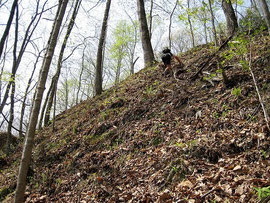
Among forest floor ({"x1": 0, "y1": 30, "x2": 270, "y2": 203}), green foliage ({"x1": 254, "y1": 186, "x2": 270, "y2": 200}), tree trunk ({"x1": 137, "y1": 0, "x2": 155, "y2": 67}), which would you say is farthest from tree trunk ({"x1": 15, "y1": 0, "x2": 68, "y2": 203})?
tree trunk ({"x1": 137, "y1": 0, "x2": 155, "y2": 67})

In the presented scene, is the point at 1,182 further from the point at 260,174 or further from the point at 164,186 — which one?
the point at 260,174

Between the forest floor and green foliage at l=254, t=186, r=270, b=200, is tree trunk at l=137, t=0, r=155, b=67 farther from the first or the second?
green foliage at l=254, t=186, r=270, b=200

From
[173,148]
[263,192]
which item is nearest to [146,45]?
[173,148]

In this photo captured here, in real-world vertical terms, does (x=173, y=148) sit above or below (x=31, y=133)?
below

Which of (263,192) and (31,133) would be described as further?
(31,133)

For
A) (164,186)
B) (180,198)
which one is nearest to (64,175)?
(164,186)

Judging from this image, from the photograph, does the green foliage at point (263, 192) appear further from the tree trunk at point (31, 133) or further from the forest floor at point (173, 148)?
the tree trunk at point (31, 133)

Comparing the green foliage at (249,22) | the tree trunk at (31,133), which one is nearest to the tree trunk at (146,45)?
the green foliage at (249,22)

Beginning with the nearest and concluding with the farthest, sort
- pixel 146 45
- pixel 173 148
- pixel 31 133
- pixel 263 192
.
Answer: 1. pixel 263 192
2. pixel 31 133
3. pixel 173 148
4. pixel 146 45

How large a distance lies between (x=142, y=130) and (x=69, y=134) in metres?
3.53

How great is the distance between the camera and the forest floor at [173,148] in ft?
8.50

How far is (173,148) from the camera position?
358cm

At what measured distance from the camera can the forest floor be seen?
8.50ft

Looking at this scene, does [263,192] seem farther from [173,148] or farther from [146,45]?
[146,45]
